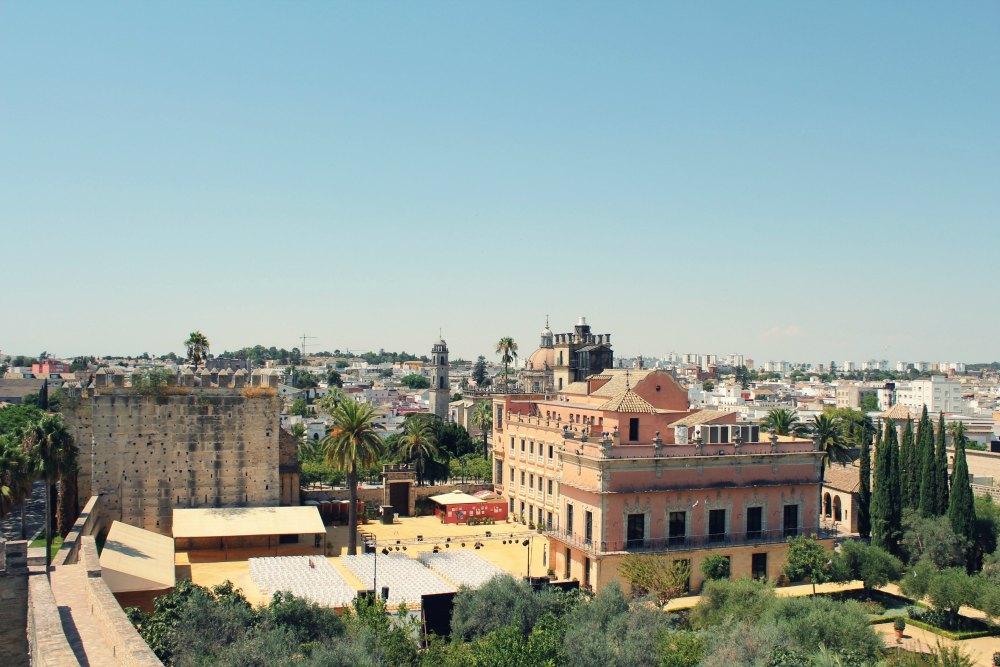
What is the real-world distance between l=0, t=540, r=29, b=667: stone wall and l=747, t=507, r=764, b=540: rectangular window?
32291 mm

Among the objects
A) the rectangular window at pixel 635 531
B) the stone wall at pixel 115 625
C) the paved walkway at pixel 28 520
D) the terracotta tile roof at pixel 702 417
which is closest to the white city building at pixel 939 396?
the terracotta tile roof at pixel 702 417

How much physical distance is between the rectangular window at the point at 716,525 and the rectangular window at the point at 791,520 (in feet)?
13.1

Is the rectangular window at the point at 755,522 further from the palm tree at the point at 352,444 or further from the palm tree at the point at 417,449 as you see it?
the palm tree at the point at 417,449

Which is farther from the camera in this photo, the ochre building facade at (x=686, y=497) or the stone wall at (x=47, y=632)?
the ochre building facade at (x=686, y=497)

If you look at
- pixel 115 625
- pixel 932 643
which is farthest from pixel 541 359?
pixel 115 625

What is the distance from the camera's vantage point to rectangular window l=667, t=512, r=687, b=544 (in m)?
42.5

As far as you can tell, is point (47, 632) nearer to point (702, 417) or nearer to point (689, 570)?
point (689, 570)

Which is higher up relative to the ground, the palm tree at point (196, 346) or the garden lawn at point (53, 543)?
the palm tree at point (196, 346)

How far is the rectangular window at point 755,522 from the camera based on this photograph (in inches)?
1745

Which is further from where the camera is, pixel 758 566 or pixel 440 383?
pixel 440 383

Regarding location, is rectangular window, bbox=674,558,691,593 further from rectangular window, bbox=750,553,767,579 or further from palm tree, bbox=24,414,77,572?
palm tree, bbox=24,414,77,572

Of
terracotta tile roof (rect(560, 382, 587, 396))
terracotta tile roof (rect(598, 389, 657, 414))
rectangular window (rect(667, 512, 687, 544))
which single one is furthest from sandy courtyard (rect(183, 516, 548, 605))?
terracotta tile roof (rect(560, 382, 587, 396))

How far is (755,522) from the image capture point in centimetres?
4462

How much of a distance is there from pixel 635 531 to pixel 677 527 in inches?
92.4
